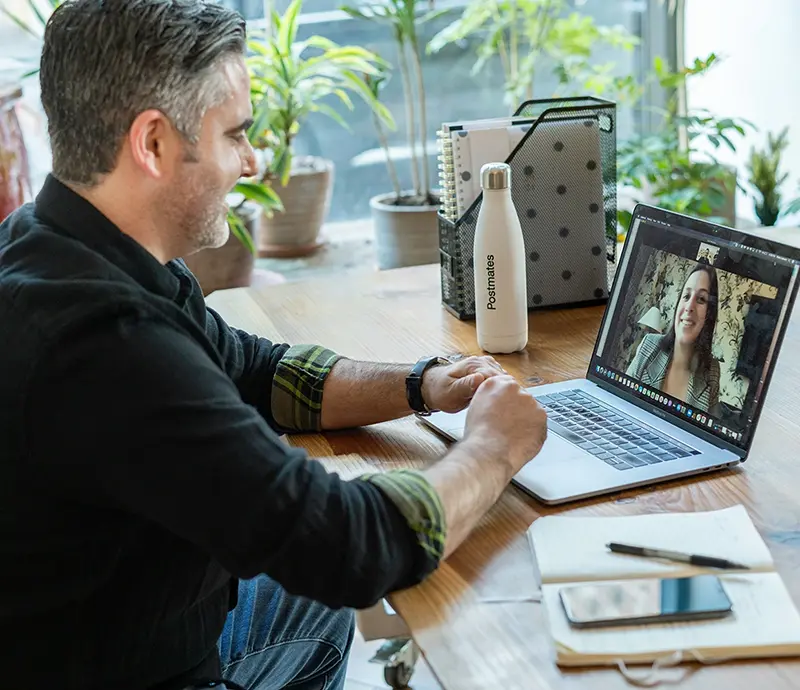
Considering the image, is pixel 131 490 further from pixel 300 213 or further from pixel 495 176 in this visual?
pixel 300 213

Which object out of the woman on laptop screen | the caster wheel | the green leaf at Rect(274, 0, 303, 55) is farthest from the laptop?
the green leaf at Rect(274, 0, 303, 55)

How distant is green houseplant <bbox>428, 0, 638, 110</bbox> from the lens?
371 centimetres

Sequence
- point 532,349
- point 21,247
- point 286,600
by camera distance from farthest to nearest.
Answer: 1. point 532,349
2. point 286,600
3. point 21,247

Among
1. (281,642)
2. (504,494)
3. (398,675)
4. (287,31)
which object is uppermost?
(287,31)

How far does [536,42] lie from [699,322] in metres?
2.70

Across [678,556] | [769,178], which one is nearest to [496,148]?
[678,556]

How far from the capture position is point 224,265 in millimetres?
3299

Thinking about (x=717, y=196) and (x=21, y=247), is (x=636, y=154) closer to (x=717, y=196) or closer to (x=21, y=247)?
(x=717, y=196)

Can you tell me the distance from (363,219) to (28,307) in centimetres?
335

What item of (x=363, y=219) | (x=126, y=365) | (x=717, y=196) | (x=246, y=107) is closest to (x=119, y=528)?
(x=126, y=365)

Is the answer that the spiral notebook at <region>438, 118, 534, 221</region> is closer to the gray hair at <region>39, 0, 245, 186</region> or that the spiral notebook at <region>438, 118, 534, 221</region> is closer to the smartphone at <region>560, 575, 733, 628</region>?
the gray hair at <region>39, 0, 245, 186</region>

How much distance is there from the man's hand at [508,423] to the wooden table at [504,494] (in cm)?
5

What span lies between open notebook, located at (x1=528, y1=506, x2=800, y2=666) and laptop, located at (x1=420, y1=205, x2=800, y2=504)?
91 millimetres

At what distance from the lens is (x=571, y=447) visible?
1251 mm
